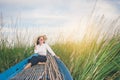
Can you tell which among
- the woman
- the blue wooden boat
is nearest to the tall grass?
the blue wooden boat

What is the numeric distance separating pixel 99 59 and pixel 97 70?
13 cm

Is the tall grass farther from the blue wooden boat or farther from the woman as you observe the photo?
the woman

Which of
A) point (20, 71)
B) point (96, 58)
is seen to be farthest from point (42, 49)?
point (96, 58)

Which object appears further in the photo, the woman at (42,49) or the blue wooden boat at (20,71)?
the woman at (42,49)

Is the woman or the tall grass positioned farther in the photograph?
the woman

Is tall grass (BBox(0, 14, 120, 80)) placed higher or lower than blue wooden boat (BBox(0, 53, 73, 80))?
higher

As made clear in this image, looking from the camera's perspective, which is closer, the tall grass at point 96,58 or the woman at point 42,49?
the tall grass at point 96,58

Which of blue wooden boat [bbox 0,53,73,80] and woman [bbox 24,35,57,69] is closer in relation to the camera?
blue wooden boat [bbox 0,53,73,80]

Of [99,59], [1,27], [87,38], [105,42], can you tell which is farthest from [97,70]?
[1,27]

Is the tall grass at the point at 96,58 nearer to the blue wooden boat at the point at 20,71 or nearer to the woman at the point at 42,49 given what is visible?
the blue wooden boat at the point at 20,71

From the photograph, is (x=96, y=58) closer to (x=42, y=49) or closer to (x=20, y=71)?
(x=20, y=71)

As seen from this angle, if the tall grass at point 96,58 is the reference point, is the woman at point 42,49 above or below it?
below

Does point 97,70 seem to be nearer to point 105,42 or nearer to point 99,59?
point 99,59

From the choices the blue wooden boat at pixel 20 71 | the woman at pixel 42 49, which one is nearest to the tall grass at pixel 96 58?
the blue wooden boat at pixel 20 71
